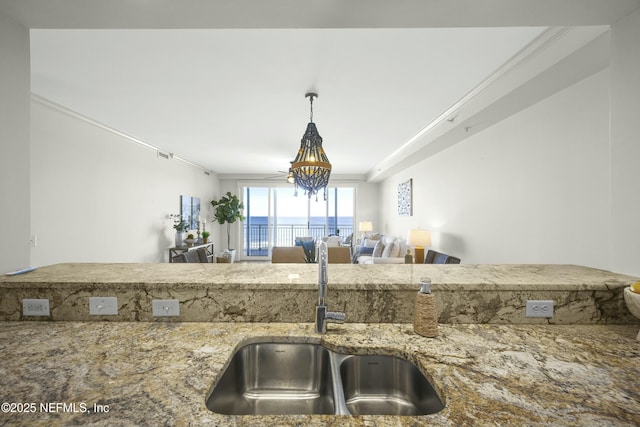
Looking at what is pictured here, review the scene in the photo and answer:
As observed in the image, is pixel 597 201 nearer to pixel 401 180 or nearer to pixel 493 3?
pixel 493 3

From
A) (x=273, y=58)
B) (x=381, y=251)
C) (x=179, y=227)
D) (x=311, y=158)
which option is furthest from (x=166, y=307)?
(x=381, y=251)

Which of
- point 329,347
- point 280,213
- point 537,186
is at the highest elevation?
point 537,186

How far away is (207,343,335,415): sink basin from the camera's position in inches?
40.5

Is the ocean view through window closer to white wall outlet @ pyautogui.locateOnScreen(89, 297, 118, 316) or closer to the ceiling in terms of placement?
the ceiling

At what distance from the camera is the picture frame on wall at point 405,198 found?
216 inches

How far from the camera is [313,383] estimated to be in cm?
108

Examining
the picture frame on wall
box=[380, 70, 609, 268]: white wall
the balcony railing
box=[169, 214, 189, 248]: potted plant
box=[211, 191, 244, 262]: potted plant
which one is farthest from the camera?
the balcony railing

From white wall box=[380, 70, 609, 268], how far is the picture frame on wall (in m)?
1.33

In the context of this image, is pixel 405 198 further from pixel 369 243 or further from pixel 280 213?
pixel 280 213

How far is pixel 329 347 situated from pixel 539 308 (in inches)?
34.8

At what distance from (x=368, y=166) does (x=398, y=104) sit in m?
3.52

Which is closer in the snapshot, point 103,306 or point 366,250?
point 103,306

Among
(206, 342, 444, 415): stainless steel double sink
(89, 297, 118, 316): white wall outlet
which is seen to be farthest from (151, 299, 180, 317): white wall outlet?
(206, 342, 444, 415): stainless steel double sink

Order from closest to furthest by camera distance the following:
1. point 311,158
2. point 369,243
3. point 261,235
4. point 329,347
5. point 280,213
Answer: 1. point 329,347
2. point 311,158
3. point 369,243
4. point 280,213
5. point 261,235
